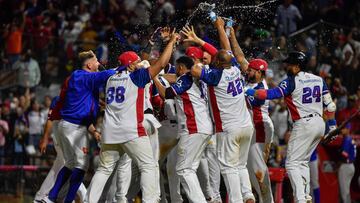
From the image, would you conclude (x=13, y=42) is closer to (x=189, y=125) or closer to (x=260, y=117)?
(x=260, y=117)

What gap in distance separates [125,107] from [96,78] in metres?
1.00

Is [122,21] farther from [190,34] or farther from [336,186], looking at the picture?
[190,34]

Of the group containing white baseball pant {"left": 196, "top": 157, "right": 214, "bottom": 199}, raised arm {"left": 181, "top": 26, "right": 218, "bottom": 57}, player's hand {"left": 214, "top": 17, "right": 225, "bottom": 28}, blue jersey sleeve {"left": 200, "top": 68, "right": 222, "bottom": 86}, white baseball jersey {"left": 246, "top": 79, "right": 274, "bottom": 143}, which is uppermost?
player's hand {"left": 214, "top": 17, "right": 225, "bottom": 28}

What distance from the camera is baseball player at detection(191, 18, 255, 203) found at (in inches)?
591

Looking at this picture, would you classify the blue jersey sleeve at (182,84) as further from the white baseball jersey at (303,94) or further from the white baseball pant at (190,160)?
the white baseball jersey at (303,94)

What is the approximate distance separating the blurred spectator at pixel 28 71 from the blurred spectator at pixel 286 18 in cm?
631

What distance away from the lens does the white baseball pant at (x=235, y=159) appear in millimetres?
14883

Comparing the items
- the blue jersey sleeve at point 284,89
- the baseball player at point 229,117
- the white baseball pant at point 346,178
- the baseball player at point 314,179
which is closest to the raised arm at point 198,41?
the baseball player at point 229,117

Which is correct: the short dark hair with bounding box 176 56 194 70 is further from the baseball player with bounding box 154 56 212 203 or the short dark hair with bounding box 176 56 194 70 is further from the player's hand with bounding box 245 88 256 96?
the player's hand with bounding box 245 88 256 96

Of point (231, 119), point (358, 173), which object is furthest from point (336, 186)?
point (231, 119)

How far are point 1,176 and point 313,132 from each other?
8.86 m

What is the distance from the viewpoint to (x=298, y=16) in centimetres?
2591

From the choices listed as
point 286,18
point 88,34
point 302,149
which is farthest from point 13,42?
point 302,149

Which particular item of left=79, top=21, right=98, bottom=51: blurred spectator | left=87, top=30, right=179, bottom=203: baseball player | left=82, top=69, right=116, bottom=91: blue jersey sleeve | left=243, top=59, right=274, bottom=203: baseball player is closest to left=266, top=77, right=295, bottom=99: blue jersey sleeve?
left=243, top=59, right=274, bottom=203: baseball player
